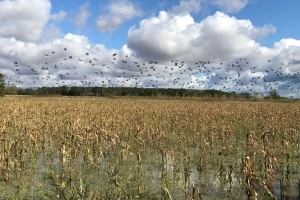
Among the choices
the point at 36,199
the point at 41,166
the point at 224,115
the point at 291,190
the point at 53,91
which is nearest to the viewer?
the point at 36,199

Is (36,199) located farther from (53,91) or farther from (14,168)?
(53,91)

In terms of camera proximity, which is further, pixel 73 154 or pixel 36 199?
pixel 73 154

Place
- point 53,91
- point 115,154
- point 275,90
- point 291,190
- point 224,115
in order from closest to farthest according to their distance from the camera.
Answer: point 291,190 → point 115,154 → point 224,115 → point 275,90 → point 53,91

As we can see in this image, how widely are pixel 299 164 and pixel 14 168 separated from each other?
7.03 m

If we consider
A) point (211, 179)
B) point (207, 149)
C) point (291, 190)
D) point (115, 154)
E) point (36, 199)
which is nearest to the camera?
point (36, 199)

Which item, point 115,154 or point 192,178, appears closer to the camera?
point 192,178

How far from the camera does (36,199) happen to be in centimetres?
539

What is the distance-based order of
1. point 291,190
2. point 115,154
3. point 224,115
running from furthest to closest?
point 224,115 → point 115,154 → point 291,190

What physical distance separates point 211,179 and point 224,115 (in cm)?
1440

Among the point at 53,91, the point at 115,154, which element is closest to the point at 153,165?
the point at 115,154

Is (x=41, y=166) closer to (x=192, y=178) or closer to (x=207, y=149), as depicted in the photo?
(x=192, y=178)

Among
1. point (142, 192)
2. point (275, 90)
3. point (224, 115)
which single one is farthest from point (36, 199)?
point (275, 90)

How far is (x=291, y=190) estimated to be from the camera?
6.13m

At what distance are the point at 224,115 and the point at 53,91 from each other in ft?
347
